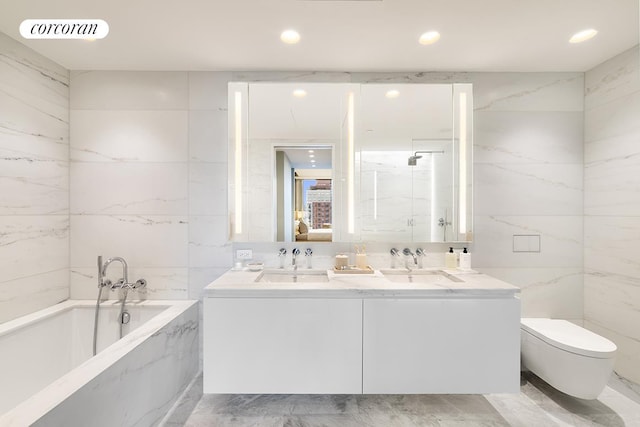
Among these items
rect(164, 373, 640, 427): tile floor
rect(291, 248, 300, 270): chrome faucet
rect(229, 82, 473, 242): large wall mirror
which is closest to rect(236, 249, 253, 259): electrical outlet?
rect(229, 82, 473, 242): large wall mirror

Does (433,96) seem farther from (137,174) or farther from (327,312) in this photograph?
(137,174)

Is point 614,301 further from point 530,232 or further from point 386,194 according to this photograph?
point 386,194

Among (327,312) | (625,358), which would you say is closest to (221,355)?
(327,312)

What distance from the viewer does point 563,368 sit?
1.64m

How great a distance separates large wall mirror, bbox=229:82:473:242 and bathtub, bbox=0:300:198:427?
0.80 meters

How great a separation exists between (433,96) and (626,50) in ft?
3.83

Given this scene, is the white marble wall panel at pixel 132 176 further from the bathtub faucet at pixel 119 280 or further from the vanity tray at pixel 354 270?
the vanity tray at pixel 354 270

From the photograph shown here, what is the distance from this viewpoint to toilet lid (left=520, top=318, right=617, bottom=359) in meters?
1.56

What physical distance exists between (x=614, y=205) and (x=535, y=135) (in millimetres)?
671

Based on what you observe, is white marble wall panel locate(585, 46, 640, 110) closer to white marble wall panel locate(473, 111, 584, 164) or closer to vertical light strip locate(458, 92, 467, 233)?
white marble wall panel locate(473, 111, 584, 164)

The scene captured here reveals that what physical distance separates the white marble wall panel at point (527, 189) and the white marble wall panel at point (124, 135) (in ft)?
7.47

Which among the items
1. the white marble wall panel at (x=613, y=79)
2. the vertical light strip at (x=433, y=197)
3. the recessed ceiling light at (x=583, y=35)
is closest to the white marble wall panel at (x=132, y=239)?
the vertical light strip at (x=433, y=197)

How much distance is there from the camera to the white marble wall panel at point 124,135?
207cm

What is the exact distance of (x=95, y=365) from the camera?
1.25 metres
